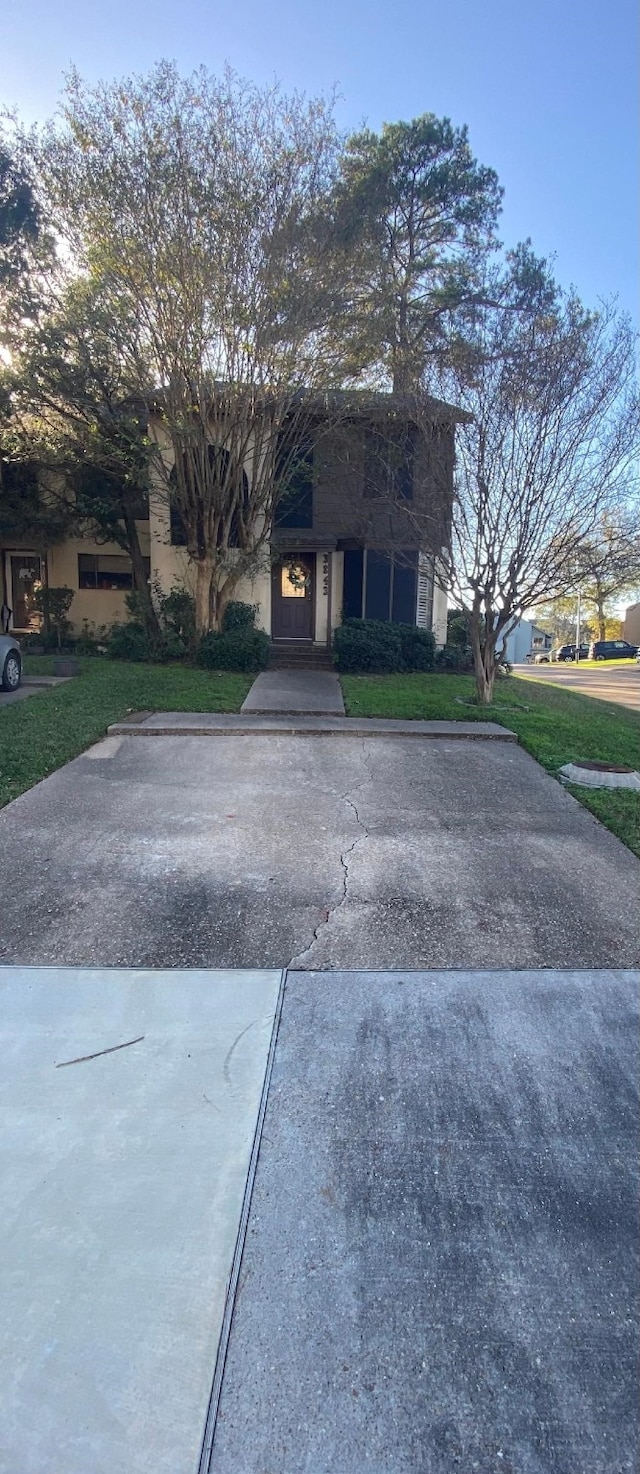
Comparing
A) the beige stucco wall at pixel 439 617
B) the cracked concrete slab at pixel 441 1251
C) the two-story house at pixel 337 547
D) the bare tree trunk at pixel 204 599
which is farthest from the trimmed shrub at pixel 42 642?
the cracked concrete slab at pixel 441 1251

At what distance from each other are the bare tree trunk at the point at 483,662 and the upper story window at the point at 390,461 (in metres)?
2.49

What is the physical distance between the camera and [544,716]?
32.8ft

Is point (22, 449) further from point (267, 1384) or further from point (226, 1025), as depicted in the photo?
point (267, 1384)

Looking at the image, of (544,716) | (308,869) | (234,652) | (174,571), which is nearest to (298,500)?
(174,571)

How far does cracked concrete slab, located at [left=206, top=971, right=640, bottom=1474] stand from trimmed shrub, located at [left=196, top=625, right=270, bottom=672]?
11.7 meters

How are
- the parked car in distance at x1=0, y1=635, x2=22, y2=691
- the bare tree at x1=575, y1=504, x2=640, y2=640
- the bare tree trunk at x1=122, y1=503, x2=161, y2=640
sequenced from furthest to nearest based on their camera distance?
1. the bare tree trunk at x1=122, y1=503, x2=161, y2=640
2. the parked car in distance at x1=0, y1=635, x2=22, y2=691
3. the bare tree at x1=575, y1=504, x2=640, y2=640

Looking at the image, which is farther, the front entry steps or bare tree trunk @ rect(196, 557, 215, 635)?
the front entry steps

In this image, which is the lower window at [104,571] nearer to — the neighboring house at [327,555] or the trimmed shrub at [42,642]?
the neighboring house at [327,555]

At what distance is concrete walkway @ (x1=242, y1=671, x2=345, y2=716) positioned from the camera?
9.66 meters

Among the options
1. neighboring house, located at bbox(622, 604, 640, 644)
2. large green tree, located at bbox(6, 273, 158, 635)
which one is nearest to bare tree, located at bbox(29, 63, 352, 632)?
large green tree, located at bbox(6, 273, 158, 635)

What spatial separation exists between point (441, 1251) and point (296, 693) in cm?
957

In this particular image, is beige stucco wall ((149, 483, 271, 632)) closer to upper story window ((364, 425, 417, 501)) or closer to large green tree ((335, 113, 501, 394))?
upper story window ((364, 425, 417, 501))

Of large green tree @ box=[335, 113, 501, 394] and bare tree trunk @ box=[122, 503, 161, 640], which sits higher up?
large green tree @ box=[335, 113, 501, 394]

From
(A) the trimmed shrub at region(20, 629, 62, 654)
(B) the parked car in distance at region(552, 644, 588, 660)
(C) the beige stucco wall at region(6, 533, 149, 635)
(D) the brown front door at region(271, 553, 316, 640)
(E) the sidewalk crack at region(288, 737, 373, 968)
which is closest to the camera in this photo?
(E) the sidewalk crack at region(288, 737, 373, 968)
